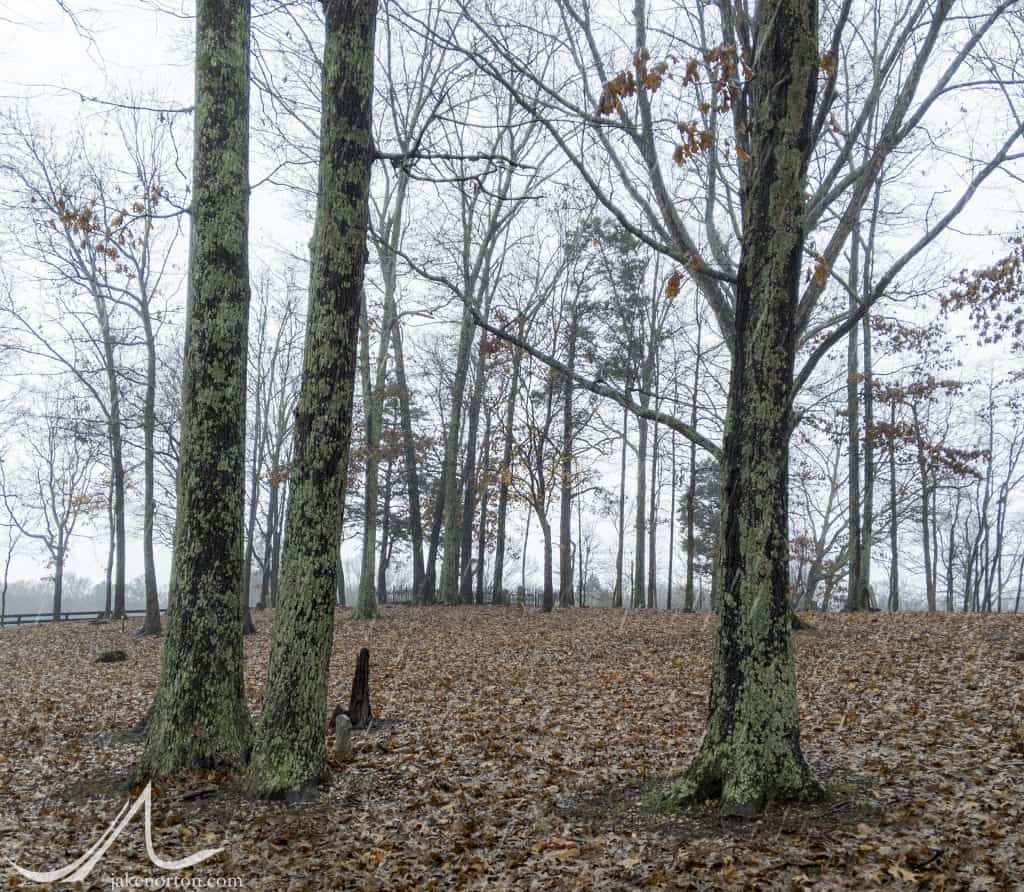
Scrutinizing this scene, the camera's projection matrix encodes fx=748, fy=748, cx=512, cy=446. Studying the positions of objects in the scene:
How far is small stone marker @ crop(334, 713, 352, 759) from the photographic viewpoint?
646 cm

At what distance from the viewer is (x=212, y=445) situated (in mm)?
6102

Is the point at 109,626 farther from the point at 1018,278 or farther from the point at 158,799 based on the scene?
the point at 1018,278

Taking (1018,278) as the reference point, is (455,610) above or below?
below

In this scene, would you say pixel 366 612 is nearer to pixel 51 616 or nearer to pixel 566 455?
pixel 566 455

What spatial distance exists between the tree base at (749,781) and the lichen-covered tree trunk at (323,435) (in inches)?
103

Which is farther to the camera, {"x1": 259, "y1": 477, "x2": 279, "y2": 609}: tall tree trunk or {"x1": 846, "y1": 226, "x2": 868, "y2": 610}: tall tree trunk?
{"x1": 259, "y1": 477, "x2": 279, "y2": 609}: tall tree trunk

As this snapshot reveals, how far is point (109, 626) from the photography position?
2133 cm

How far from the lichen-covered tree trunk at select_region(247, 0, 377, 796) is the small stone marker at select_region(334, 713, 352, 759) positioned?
3.24ft

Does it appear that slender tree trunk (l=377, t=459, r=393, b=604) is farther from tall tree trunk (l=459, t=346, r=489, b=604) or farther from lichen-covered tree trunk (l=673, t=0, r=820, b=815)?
lichen-covered tree trunk (l=673, t=0, r=820, b=815)

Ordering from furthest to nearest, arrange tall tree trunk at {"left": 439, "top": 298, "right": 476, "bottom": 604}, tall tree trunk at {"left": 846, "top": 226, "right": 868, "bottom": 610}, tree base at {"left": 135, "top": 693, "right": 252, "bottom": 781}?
tall tree trunk at {"left": 439, "top": 298, "right": 476, "bottom": 604} → tall tree trunk at {"left": 846, "top": 226, "right": 868, "bottom": 610} → tree base at {"left": 135, "top": 693, "right": 252, "bottom": 781}

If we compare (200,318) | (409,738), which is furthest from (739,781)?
(200,318)

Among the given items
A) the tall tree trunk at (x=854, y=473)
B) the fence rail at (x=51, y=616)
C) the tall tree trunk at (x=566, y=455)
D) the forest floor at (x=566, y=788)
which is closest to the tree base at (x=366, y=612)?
the tall tree trunk at (x=566, y=455)

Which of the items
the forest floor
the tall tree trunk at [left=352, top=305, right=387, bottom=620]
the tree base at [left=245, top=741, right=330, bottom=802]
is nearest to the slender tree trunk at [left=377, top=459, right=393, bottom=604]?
the tall tree trunk at [left=352, top=305, right=387, bottom=620]

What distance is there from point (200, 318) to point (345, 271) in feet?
4.85
